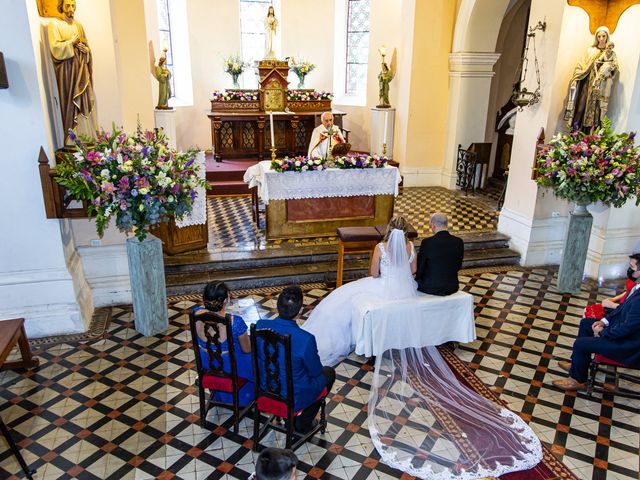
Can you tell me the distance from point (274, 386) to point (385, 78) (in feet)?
29.9

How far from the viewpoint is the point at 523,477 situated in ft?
12.5

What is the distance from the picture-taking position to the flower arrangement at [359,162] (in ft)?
25.9

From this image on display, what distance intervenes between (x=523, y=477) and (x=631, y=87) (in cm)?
537

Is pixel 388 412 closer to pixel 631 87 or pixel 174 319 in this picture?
A: pixel 174 319

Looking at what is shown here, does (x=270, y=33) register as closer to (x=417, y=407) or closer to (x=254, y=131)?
(x=254, y=131)

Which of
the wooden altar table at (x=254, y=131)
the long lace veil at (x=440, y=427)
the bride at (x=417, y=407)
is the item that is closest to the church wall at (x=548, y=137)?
the bride at (x=417, y=407)

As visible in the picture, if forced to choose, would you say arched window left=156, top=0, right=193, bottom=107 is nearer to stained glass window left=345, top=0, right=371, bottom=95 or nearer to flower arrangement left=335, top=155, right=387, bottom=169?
stained glass window left=345, top=0, right=371, bottom=95

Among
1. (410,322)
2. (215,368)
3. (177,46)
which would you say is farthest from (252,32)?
(215,368)

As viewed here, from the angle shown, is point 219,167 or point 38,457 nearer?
point 38,457

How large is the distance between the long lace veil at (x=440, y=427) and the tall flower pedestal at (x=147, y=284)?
2444 mm

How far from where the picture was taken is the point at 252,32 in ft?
46.9

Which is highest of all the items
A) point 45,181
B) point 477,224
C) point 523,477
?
point 45,181

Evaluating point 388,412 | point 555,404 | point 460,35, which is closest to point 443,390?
A: point 388,412

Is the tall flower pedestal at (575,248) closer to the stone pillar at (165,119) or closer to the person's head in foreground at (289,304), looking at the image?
the person's head in foreground at (289,304)
